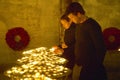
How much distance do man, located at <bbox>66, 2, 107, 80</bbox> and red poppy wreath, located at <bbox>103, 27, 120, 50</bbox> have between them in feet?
17.2

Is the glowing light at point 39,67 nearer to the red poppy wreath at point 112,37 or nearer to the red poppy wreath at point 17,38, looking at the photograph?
the red poppy wreath at point 17,38

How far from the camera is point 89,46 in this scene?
5.76 meters

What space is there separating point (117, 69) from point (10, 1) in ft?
12.4

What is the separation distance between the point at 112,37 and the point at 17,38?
286 centimetres

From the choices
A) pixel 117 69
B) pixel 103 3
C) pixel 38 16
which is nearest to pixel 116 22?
pixel 103 3

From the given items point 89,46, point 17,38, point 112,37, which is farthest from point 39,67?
point 112,37

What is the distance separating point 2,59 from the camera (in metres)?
11.0

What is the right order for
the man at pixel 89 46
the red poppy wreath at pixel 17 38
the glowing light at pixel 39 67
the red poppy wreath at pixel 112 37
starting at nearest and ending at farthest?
the man at pixel 89 46, the glowing light at pixel 39 67, the red poppy wreath at pixel 17 38, the red poppy wreath at pixel 112 37

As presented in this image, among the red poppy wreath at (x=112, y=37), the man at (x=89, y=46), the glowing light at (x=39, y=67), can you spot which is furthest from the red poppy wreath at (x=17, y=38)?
the man at (x=89, y=46)

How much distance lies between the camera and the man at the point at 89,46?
222 inches

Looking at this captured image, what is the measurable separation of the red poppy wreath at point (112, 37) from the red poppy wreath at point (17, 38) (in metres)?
2.41

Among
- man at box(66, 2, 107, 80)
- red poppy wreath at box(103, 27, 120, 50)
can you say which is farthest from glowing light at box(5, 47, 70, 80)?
red poppy wreath at box(103, 27, 120, 50)

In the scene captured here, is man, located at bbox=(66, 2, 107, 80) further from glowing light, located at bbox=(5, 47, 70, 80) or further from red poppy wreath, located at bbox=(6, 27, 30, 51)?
red poppy wreath, located at bbox=(6, 27, 30, 51)

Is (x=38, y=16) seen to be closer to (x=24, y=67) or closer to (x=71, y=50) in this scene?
(x=71, y=50)
